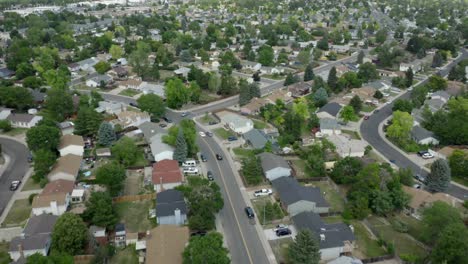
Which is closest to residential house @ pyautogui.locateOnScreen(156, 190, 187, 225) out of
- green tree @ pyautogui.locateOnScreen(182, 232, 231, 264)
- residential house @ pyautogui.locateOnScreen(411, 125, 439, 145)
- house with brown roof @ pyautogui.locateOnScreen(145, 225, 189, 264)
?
house with brown roof @ pyautogui.locateOnScreen(145, 225, 189, 264)

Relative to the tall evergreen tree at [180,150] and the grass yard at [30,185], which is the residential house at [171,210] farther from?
the grass yard at [30,185]

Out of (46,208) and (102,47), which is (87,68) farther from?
(46,208)

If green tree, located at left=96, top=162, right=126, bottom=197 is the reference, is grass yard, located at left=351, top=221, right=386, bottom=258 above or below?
below

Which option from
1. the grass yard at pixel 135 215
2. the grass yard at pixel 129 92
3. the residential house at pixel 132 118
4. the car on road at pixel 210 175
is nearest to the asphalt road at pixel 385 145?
the car on road at pixel 210 175

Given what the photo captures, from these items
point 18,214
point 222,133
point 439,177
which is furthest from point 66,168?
point 439,177

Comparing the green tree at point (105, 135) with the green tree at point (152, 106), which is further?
the green tree at point (152, 106)

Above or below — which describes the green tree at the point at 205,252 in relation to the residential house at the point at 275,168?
above

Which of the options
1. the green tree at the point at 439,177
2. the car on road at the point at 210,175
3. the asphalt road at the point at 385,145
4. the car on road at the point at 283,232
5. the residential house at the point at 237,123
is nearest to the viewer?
the car on road at the point at 283,232

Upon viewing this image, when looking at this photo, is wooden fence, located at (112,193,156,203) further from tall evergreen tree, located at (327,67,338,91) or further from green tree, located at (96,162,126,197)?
tall evergreen tree, located at (327,67,338,91)
